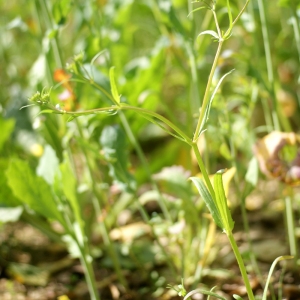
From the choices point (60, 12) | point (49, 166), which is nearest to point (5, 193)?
point (49, 166)

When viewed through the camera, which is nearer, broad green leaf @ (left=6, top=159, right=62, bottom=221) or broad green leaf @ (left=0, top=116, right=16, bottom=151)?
broad green leaf @ (left=6, top=159, right=62, bottom=221)

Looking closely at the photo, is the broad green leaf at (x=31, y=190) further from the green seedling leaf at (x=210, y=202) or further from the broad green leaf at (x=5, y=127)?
the green seedling leaf at (x=210, y=202)

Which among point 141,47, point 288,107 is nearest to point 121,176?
point 288,107

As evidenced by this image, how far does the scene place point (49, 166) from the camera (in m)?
1.03

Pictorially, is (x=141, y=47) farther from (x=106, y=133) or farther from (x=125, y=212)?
(x=106, y=133)

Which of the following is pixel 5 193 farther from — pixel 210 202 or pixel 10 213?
pixel 210 202

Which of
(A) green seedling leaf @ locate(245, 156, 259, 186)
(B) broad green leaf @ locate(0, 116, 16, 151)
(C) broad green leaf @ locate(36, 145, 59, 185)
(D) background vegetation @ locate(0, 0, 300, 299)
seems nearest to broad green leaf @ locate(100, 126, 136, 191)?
(D) background vegetation @ locate(0, 0, 300, 299)

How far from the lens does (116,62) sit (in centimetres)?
143

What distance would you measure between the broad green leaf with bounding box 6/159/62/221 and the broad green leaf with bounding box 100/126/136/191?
0.48 feet

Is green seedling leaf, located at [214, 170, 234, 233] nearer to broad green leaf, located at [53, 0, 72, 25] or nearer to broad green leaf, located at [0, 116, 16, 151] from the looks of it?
broad green leaf, located at [53, 0, 72, 25]

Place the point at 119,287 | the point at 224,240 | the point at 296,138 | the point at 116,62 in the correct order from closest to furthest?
the point at 296,138, the point at 119,287, the point at 224,240, the point at 116,62

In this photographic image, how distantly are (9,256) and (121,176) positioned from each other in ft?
1.72

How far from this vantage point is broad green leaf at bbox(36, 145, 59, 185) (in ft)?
3.34

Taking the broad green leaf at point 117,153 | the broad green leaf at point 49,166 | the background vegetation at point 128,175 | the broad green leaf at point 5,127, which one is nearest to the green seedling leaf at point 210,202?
the background vegetation at point 128,175
